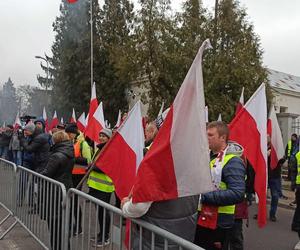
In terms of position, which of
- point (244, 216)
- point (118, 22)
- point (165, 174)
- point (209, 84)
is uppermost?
point (118, 22)

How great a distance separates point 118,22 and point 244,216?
36.8 meters

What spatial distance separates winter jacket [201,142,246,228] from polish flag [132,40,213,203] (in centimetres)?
66

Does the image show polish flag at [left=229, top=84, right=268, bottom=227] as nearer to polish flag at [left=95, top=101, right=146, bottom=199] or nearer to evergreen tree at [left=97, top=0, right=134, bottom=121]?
polish flag at [left=95, top=101, right=146, bottom=199]

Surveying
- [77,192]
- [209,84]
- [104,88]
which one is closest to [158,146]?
[77,192]

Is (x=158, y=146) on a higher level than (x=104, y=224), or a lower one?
higher

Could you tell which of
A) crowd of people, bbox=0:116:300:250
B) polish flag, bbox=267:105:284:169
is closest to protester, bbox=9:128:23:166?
polish flag, bbox=267:105:284:169

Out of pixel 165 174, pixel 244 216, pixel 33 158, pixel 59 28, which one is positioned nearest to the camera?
pixel 165 174

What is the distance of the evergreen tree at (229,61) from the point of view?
20505 millimetres

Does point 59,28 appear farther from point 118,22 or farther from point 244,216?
point 244,216

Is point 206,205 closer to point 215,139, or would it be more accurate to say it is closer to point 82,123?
point 215,139

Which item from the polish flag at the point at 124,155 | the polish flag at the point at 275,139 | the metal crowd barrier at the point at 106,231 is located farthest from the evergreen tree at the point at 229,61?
the metal crowd barrier at the point at 106,231

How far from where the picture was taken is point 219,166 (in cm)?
381

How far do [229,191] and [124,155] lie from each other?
124 cm

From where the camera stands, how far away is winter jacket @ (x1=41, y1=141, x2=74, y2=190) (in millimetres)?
5750
